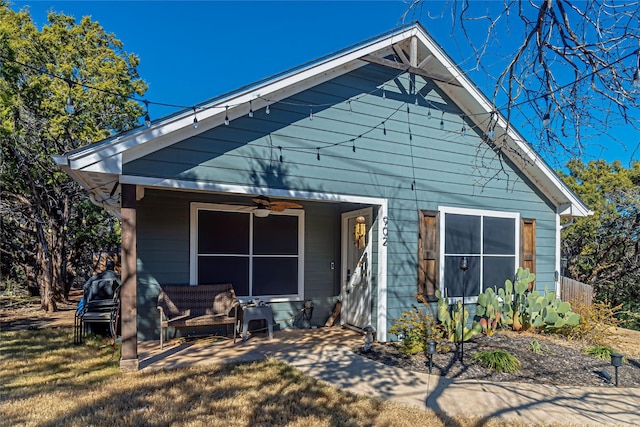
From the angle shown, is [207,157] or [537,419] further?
[207,157]

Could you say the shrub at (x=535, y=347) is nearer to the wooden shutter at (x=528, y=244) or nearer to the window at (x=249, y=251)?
the wooden shutter at (x=528, y=244)

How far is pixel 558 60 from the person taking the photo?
293cm

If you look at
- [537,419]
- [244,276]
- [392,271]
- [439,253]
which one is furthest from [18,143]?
[537,419]

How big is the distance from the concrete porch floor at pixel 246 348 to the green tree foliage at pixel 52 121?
18.1 ft

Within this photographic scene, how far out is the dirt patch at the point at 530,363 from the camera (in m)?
4.65

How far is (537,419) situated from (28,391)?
4.69 metres

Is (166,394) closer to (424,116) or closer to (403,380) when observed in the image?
(403,380)

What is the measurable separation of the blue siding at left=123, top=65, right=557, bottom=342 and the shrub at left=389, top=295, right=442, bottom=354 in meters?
0.19

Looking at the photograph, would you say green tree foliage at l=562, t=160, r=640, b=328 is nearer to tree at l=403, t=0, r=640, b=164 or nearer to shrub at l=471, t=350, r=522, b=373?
shrub at l=471, t=350, r=522, b=373

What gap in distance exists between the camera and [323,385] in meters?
4.08

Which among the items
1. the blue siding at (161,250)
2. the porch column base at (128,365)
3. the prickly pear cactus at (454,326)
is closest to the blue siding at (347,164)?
the blue siding at (161,250)

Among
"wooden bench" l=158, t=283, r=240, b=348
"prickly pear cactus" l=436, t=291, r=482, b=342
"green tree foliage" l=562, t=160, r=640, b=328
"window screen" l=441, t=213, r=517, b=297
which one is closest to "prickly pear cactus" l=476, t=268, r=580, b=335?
"window screen" l=441, t=213, r=517, b=297

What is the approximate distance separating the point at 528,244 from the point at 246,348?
18.2ft

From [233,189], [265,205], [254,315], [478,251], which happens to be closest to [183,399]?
[254,315]
